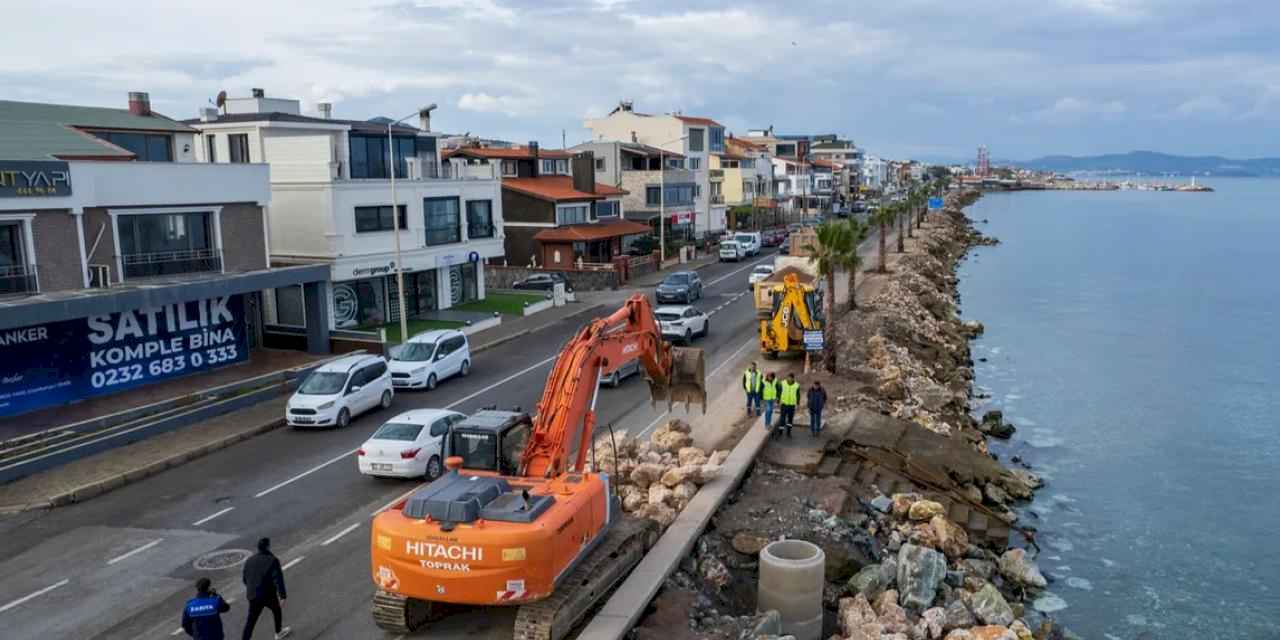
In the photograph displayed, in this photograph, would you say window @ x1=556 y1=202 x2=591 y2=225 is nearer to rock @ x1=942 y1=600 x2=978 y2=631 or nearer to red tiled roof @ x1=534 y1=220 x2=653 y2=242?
red tiled roof @ x1=534 y1=220 x2=653 y2=242

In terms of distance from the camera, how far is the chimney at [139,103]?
38.0 m

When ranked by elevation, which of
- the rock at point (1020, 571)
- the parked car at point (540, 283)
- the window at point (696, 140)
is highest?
the window at point (696, 140)

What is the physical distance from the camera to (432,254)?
4653 cm

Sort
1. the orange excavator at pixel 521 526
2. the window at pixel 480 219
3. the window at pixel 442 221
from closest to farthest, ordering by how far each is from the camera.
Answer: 1. the orange excavator at pixel 521 526
2. the window at pixel 442 221
3. the window at pixel 480 219

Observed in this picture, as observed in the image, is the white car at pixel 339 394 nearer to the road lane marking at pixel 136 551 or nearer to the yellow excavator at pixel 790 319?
the road lane marking at pixel 136 551

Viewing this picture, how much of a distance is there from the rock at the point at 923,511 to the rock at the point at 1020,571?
2158mm

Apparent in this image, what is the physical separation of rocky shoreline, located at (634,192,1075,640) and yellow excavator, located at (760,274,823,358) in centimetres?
244

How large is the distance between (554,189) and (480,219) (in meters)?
14.8

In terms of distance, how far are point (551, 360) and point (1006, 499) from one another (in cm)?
1719

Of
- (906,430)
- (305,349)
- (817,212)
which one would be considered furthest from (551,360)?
(817,212)

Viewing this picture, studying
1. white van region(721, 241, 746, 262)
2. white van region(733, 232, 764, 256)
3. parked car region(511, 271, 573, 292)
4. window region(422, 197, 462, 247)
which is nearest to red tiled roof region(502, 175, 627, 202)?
parked car region(511, 271, 573, 292)

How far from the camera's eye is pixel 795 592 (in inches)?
643

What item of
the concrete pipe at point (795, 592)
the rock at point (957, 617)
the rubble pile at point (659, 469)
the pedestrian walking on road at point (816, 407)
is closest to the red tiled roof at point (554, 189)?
the pedestrian walking on road at point (816, 407)

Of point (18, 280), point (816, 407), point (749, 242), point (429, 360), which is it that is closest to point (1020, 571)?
point (816, 407)
